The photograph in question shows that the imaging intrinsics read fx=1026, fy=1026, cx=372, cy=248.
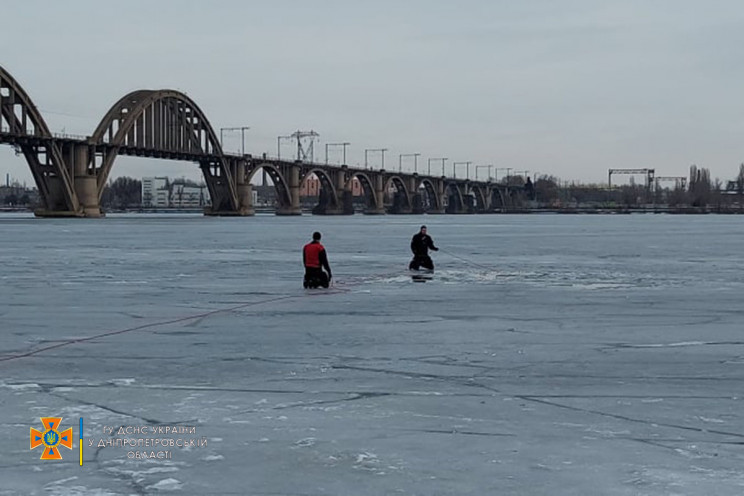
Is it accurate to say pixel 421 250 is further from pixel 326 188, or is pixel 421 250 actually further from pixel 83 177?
pixel 326 188

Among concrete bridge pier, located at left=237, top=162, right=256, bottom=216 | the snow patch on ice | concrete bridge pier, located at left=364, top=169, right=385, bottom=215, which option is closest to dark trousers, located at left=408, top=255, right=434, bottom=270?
the snow patch on ice

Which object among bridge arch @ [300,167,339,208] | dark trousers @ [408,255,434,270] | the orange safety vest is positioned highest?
bridge arch @ [300,167,339,208]

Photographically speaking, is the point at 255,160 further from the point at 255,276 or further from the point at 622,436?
the point at 622,436

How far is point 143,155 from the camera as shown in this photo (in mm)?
123188

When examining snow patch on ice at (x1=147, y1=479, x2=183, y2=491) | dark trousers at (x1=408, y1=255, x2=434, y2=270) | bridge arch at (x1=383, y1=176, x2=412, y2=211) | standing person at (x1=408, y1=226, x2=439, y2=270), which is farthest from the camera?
bridge arch at (x1=383, y1=176, x2=412, y2=211)

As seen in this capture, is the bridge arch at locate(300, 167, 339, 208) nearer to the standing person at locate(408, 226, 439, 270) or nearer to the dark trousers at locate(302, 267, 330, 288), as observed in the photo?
the standing person at locate(408, 226, 439, 270)

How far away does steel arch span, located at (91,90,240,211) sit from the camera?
117m

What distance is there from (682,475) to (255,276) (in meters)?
20.1

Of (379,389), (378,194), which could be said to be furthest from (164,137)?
(379,389)

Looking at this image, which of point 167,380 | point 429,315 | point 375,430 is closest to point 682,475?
point 375,430

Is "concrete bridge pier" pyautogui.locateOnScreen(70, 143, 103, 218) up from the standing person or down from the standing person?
up

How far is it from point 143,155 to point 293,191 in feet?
119

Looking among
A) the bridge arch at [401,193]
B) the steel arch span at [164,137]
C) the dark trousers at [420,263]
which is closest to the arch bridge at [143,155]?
the steel arch span at [164,137]

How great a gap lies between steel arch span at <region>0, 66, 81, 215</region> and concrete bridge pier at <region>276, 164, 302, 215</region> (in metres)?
47.0
